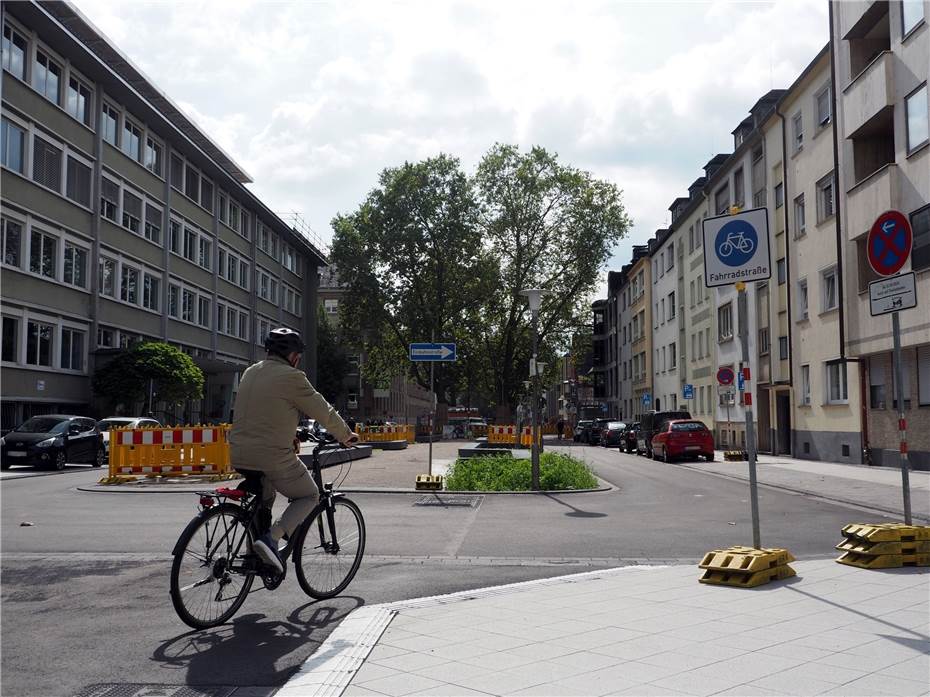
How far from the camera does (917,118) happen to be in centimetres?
2306

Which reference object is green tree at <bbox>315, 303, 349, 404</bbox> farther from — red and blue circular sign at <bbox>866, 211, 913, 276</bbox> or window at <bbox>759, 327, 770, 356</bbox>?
red and blue circular sign at <bbox>866, 211, 913, 276</bbox>

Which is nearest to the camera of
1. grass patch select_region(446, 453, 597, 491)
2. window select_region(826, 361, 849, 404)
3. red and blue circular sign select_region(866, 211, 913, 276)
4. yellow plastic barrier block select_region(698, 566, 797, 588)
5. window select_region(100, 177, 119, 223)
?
yellow plastic barrier block select_region(698, 566, 797, 588)

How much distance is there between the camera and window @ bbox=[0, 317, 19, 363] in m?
30.9

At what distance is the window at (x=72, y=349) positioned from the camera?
34.8m

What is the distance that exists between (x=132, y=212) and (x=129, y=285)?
3.44m

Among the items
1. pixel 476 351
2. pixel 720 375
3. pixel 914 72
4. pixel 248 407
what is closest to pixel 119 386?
pixel 720 375

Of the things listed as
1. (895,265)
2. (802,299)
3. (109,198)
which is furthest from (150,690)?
(109,198)

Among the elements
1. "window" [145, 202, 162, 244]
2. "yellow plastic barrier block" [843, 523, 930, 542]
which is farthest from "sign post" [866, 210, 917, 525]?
"window" [145, 202, 162, 244]

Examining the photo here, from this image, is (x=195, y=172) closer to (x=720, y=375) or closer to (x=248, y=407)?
(x=720, y=375)

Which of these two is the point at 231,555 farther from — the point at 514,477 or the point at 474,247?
the point at 474,247

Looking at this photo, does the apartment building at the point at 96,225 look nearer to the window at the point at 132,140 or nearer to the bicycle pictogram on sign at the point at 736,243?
the window at the point at 132,140

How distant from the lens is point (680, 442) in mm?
31453

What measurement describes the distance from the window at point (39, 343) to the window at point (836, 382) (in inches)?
1097

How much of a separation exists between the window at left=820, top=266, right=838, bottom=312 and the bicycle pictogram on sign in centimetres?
A: 2368
